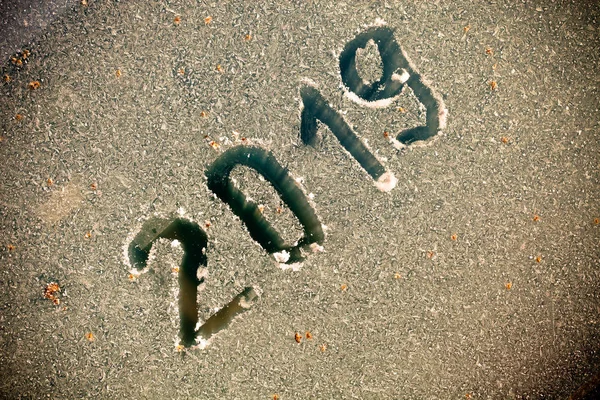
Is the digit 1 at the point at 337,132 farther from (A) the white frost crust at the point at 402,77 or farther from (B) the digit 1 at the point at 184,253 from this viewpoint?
(B) the digit 1 at the point at 184,253

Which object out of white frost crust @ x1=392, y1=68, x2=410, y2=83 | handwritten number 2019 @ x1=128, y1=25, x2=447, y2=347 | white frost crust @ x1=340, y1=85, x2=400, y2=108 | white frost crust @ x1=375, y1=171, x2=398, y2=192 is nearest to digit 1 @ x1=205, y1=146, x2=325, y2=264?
handwritten number 2019 @ x1=128, y1=25, x2=447, y2=347

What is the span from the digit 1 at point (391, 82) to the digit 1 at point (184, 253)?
1.15 m

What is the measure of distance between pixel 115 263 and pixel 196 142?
764mm

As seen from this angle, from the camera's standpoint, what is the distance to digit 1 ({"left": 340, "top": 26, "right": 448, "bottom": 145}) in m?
2.07

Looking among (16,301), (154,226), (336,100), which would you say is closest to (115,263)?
(154,226)

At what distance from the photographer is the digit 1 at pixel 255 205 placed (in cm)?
198

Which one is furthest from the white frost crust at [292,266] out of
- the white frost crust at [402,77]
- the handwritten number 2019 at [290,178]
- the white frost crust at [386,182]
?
the white frost crust at [402,77]

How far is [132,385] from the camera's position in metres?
1.91

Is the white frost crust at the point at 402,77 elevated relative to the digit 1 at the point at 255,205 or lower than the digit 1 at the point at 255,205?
elevated

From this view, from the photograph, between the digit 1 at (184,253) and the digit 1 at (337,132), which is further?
the digit 1 at (337,132)

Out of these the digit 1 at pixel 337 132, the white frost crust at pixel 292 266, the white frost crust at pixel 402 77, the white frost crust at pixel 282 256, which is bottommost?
the white frost crust at pixel 292 266

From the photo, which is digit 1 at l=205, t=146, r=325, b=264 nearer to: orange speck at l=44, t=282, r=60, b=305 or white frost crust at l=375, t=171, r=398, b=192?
white frost crust at l=375, t=171, r=398, b=192

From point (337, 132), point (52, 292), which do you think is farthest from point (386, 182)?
point (52, 292)

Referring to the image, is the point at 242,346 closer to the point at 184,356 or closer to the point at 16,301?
the point at 184,356
